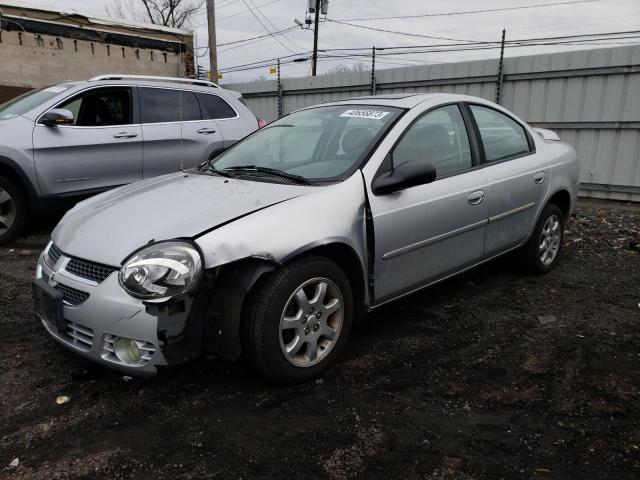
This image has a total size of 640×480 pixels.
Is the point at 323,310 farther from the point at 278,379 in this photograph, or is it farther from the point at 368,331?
the point at 368,331

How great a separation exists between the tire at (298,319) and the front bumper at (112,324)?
0.33 metres

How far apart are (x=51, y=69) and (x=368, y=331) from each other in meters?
14.0

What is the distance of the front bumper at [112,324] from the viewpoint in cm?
248

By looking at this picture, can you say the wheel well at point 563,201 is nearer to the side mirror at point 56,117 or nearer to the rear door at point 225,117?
the rear door at point 225,117

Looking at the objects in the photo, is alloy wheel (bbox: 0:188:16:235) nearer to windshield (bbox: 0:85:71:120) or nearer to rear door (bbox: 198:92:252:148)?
windshield (bbox: 0:85:71:120)

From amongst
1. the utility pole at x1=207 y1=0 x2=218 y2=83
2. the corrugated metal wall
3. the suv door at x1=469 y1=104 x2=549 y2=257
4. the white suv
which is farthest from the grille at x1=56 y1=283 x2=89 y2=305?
the utility pole at x1=207 y1=0 x2=218 y2=83

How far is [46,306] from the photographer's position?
2.79 meters

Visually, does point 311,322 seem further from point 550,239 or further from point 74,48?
point 74,48

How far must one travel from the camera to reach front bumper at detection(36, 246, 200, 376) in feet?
8.13

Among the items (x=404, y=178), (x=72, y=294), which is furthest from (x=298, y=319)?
(x=72, y=294)

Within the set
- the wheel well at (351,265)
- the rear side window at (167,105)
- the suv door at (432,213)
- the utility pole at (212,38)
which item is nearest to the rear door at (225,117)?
the rear side window at (167,105)

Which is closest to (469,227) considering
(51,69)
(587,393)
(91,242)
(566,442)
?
(587,393)

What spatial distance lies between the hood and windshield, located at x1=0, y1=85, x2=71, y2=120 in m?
3.07

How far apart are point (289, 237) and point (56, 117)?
13.2ft
